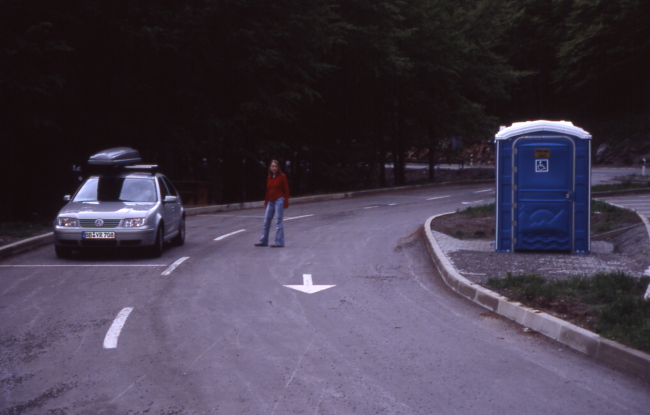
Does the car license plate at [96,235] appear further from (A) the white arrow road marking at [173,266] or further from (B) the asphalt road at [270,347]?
(A) the white arrow road marking at [173,266]

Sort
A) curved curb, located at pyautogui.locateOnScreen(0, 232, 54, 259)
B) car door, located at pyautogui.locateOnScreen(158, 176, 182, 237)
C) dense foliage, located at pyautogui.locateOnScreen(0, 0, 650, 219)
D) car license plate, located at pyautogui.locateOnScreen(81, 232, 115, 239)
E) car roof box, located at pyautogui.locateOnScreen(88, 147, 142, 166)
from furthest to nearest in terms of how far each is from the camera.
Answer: dense foliage, located at pyautogui.locateOnScreen(0, 0, 650, 219) → car roof box, located at pyautogui.locateOnScreen(88, 147, 142, 166) → car door, located at pyautogui.locateOnScreen(158, 176, 182, 237) → curved curb, located at pyautogui.locateOnScreen(0, 232, 54, 259) → car license plate, located at pyautogui.locateOnScreen(81, 232, 115, 239)

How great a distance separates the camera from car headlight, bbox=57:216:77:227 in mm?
12570

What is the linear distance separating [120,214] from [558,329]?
8372 mm

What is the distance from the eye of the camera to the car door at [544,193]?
12859mm

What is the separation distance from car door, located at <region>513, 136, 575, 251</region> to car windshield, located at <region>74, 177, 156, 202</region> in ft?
23.2

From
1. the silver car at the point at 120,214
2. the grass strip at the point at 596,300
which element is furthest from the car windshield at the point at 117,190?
the grass strip at the point at 596,300

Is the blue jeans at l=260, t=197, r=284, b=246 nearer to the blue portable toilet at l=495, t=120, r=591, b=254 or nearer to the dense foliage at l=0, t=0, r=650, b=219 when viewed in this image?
the blue portable toilet at l=495, t=120, r=591, b=254

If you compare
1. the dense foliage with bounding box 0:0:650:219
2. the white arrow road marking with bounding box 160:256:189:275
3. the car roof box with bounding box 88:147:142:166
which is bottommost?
the white arrow road marking with bounding box 160:256:189:275

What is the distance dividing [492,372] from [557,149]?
7.84m

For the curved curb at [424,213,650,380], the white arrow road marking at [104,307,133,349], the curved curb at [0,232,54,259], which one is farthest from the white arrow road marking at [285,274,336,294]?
the curved curb at [0,232,54,259]

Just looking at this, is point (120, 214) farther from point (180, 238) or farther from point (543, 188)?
point (543, 188)

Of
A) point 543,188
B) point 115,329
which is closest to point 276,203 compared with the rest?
point 543,188

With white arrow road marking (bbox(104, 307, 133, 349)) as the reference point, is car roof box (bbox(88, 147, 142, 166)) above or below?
above

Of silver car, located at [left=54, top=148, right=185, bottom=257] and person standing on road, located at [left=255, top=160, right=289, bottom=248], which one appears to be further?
person standing on road, located at [left=255, top=160, right=289, bottom=248]
